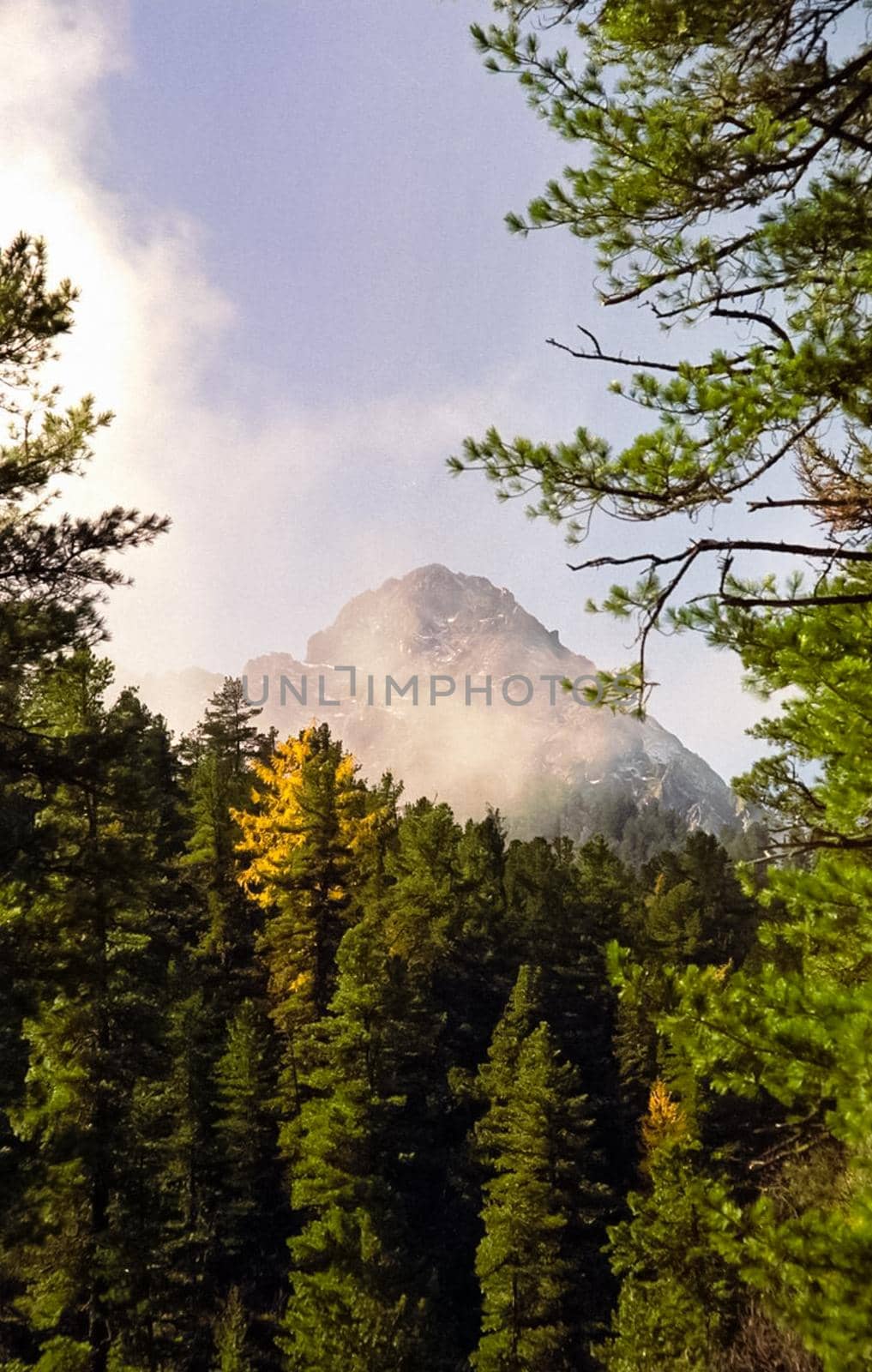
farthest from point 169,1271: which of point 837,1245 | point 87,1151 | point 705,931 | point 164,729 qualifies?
point 705,931

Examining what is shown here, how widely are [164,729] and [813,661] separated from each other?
43.7 m

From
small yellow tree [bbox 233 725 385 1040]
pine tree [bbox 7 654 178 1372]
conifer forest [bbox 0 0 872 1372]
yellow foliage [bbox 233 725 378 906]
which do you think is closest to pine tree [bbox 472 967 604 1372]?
conifer forest [bbox 0 0 872 1372]

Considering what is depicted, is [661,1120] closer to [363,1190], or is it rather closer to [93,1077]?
[363,1190]

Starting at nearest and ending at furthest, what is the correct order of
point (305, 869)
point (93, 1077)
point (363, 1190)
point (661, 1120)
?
point (93, 1077)
point (363, 1190)
point (305, 869)
point (661, 1120)

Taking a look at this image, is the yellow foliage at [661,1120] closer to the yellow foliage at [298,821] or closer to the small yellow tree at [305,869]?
the small yellow tree at [305,869]

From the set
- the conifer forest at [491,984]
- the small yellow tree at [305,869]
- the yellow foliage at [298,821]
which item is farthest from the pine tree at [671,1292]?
the yellow foliage at [298,821]

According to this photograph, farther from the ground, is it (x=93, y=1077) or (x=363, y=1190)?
(x=93, y=1077)

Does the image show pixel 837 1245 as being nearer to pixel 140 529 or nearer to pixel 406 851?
pixel 140 529

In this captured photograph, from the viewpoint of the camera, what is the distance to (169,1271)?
781 inches

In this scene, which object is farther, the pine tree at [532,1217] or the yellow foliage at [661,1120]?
the yellow foliage at [661,1120]

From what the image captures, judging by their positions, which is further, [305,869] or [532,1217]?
[305,869]

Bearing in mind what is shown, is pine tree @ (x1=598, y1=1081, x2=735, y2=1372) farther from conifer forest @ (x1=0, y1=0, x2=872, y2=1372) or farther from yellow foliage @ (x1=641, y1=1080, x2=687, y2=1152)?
yellow foliage @ (x1=641, y1=1080, x2=687, y2=1152)

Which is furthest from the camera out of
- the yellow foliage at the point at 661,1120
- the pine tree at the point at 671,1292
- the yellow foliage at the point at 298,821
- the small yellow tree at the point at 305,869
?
the yellow foliage at the point at 661,1120

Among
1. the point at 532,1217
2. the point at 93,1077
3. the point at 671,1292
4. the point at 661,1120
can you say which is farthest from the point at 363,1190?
the point at 661,1120
